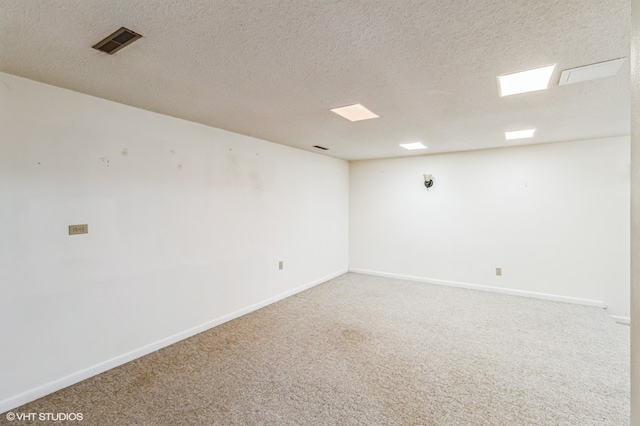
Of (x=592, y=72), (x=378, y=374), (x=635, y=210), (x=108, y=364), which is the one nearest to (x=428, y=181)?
(x=592, y=72)

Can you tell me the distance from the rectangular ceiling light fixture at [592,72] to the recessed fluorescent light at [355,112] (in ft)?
4.58

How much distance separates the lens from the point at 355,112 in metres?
2.81

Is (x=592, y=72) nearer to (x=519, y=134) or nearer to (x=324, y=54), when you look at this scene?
(x=324, y=54)

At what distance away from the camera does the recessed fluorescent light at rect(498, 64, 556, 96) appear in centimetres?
194

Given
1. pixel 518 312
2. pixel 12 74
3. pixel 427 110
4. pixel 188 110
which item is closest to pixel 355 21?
pixel 427 110

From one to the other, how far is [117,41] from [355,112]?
72.9 inches

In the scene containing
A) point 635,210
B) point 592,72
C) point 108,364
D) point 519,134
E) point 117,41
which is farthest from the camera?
point 519,134

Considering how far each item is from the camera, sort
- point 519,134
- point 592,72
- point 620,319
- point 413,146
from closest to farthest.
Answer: point 592,72 < point 519,134 < point 620,319 < point 413,146

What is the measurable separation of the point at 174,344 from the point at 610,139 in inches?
221

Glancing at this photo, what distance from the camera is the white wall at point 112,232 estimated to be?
2.11 m

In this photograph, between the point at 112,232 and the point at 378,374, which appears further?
the point at 112,232

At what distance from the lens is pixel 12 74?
2.04m

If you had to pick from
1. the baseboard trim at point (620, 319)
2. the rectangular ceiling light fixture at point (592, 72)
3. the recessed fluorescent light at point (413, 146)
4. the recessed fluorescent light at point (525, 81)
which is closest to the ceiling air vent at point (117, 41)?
the recessed fluorescent light at point (525, 81)

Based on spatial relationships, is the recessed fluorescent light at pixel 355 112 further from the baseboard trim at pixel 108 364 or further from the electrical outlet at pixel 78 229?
the baseboard trim at pixel 108 364
